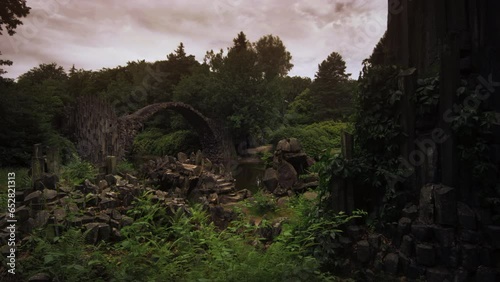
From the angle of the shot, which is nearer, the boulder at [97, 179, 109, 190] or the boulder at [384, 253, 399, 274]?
the boulder at [384, 253, 399, 274]

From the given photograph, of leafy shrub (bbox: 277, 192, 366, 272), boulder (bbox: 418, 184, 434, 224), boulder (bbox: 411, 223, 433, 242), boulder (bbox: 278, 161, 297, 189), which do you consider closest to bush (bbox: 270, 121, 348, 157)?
boulder (bbox: 278, 161, 297, 189)

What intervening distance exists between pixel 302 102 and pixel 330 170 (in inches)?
1245

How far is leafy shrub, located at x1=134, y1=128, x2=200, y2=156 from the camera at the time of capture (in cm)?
2695

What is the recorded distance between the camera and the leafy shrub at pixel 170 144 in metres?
27.0

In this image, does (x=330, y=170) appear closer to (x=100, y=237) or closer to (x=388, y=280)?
(x=388, y=280)

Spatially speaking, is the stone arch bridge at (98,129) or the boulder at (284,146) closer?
the boulder at (284,146)

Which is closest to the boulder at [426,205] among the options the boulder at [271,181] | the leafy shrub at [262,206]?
the leafy shrub at [262,206]

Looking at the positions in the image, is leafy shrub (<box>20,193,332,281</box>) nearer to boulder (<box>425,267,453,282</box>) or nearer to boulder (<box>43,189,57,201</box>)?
boulder (<box>43,189,57,201</box>)

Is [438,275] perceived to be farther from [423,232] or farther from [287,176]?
[287,176]

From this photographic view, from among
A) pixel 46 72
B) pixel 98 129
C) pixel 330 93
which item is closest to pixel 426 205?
pixel 98 129

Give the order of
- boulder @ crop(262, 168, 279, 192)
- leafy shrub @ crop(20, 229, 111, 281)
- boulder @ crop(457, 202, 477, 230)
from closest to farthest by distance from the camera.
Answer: leafy shrub @ crop(20, 229, 111, 281), boulder @ crop(457, 202, 477, 230), boulder @ crop(262, 168, 279, 192)

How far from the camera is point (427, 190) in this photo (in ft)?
17.6

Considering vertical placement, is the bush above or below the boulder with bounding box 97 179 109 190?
above

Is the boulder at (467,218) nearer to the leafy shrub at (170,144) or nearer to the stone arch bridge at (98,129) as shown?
the stone arch bridge at (98,129)
